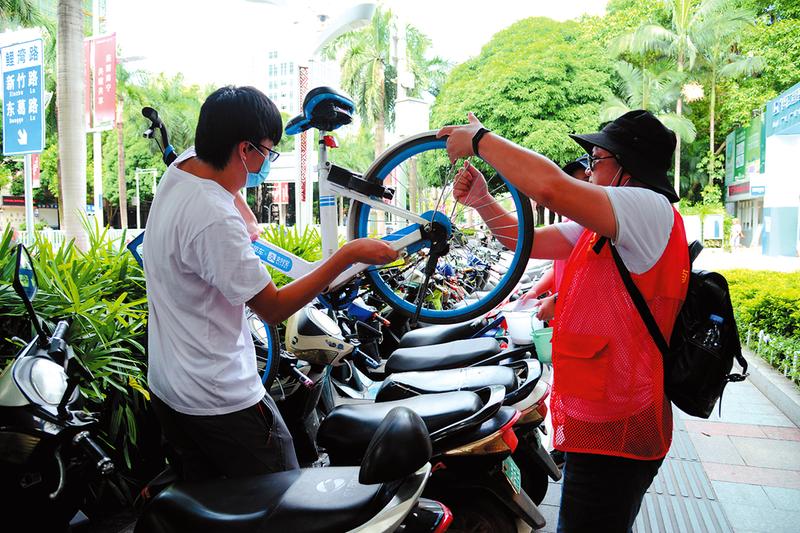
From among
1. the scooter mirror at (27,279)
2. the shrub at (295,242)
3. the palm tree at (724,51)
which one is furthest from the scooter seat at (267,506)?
the palm tree at (724,51)

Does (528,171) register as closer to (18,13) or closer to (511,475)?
(511,475)

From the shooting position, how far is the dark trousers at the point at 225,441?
1.96 metres

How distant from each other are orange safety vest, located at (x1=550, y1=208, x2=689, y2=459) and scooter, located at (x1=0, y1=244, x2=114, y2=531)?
4.48 feet

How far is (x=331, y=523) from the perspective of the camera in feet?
5.05

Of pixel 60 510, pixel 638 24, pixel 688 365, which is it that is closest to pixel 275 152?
pixel 60 510

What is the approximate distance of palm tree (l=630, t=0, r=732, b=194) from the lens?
3008 cm

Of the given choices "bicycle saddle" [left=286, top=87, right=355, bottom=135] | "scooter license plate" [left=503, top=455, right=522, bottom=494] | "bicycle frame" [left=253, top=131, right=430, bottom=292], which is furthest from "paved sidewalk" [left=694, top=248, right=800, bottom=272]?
"bicycle saddle" [left=286, top=87, right=355, bottom=135]

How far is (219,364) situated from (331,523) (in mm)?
611

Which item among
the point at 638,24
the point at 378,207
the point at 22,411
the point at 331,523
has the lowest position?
the point at 331,523

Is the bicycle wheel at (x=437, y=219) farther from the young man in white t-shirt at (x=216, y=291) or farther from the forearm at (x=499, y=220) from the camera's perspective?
the young man in white t-shirt at (x=216, y=291)

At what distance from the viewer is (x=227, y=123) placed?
1928 mm

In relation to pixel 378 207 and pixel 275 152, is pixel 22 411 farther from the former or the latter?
pixel 378 207

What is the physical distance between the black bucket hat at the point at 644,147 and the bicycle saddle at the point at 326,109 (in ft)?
3.29

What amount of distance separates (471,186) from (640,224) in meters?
0.84
